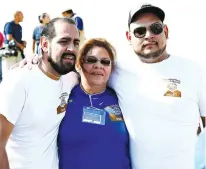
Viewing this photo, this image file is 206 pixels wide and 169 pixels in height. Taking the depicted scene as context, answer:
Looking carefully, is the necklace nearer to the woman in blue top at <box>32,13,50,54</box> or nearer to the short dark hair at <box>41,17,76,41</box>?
the short dark hair at <box>41,17,76,41</box>

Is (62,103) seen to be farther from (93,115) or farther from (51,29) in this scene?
(51,29)

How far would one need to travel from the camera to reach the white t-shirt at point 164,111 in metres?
2.90

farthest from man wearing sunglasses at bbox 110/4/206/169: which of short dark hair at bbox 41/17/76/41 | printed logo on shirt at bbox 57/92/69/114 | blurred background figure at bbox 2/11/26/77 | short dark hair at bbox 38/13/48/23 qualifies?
short dark hair at bbox 38/13/48/23

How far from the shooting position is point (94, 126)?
293 cm

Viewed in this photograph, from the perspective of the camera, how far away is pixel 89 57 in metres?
3.14

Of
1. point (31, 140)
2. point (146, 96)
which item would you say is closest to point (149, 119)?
point (146, 96)

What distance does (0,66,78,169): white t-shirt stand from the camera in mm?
2557

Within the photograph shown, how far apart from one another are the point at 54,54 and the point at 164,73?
3.09ft

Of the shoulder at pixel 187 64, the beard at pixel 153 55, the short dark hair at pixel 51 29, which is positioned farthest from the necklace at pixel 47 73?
the shoulder at pixel 187 64

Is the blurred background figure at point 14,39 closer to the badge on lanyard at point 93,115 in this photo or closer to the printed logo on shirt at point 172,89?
the badge on lanyard at point 93,115

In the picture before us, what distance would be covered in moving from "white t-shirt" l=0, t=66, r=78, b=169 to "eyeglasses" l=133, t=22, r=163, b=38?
848 millimetres

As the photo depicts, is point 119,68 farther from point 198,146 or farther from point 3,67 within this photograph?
point 3,67

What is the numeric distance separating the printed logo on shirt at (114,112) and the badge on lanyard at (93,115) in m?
0.05

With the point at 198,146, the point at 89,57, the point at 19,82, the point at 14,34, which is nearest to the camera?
the point at 198,146
